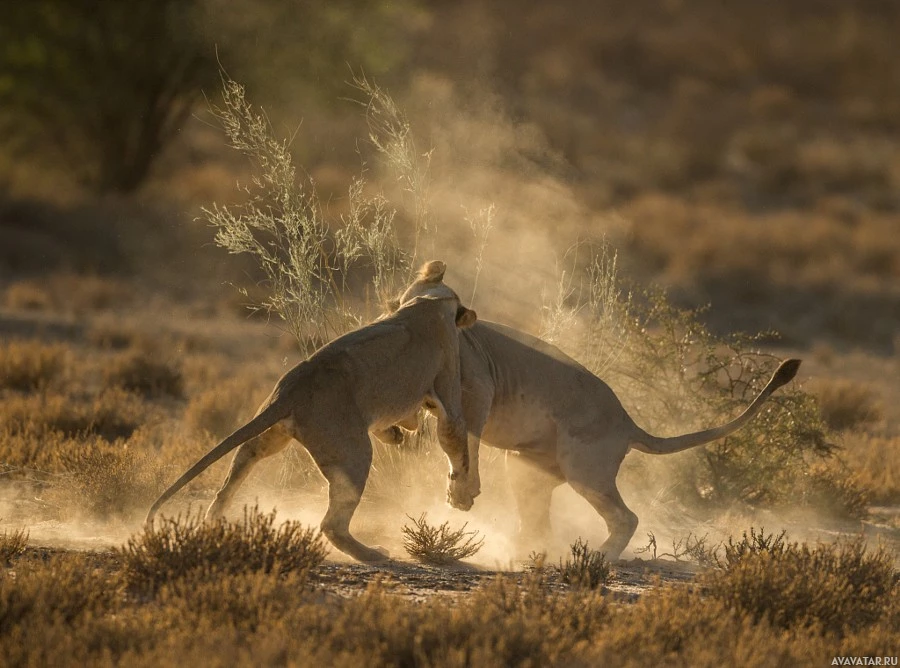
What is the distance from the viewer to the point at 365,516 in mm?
8914

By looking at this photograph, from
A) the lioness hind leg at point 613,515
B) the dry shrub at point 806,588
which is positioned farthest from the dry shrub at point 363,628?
the lioness hind leg at point 613,515

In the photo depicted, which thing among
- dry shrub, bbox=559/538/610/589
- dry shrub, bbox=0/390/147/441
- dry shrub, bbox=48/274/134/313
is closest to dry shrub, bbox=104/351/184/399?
dry shrub, bbox=0/390/147/441

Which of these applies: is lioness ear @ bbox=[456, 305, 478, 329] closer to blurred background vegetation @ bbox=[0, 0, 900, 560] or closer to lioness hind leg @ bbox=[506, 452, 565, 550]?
lioness hind leg @ bbox=[506, 452, 565, 550]

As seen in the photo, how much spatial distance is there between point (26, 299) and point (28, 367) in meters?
5.85

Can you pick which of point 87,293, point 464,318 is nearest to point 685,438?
point 464,318

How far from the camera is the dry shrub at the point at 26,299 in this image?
1930cm

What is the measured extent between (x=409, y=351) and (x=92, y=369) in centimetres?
863

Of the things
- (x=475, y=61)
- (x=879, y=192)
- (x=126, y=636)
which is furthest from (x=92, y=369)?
(x=475, y=61)

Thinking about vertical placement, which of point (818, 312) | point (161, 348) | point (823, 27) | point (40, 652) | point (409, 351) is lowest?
point (40, 652)

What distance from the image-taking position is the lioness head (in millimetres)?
7895

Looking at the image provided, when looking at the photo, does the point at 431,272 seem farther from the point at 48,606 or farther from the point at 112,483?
the point at 48,606

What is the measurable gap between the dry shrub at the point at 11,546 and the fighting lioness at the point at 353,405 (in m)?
0.84

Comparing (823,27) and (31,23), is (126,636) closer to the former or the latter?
(31,23)

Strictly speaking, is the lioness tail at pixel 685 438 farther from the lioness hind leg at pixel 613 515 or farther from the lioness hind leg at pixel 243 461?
the lioness hind leg at pixel 243 461
